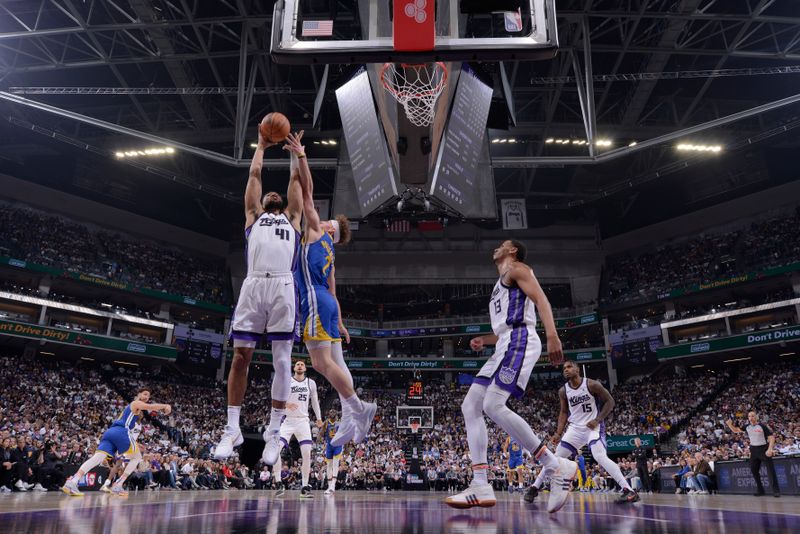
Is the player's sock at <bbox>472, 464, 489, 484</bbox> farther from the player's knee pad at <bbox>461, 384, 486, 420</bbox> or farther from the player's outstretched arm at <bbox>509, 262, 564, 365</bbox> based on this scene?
the player's outstretched arm at <bbox>509, 262, 564, 365</bbox>

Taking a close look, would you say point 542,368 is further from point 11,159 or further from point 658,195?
point 11,159

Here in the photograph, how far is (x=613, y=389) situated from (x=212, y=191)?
89.7 feet

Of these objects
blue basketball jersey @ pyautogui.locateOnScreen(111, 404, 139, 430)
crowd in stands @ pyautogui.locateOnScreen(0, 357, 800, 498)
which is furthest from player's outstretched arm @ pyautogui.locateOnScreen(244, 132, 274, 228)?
crowd in stands @ pyautogui.locateOnScreen(0, 357, 800, 498)

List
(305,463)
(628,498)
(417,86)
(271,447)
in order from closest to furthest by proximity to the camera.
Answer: (271,447) → (628,498) → (305,463) → (417,86)

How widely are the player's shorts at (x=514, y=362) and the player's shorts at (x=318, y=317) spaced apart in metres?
1.54

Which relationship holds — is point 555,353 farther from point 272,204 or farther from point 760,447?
point 760,447

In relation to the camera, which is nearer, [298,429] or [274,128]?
[274,128]

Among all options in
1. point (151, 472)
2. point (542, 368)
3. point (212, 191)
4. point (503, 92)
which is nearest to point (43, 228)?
point (212, 191)

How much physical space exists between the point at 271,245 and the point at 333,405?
30673 mm

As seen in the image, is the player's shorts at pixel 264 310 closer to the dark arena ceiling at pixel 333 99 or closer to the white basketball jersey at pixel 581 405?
the white basketball jersey at pixel 581 405

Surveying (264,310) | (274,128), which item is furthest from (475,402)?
(274,128)

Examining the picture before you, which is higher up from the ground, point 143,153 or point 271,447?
point 143,153

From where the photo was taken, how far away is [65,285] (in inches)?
1278

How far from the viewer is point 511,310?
17.4 ft
